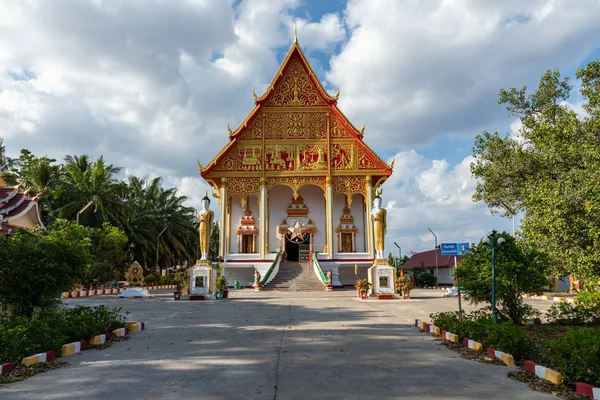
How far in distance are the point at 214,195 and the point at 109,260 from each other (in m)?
7.80

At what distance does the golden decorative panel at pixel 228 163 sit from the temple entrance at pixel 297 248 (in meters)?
5.92

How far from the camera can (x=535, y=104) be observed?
1817 centimetres

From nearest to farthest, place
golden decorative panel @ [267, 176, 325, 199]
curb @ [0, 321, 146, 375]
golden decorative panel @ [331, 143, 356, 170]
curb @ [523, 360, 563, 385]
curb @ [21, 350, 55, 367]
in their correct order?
curb @ [523, 360, 563, 385]
curb @ [0, 321, 146, 375]
curb @ [21, 350, 55, 367]
golden decorative panel @ [267, 176, 325, 199]
golden decorative panel @ [331, 143, 356, 170]

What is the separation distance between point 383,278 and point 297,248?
445 inches

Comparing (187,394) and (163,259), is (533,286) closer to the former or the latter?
(187,394)

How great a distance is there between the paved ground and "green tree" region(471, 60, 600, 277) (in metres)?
5.82

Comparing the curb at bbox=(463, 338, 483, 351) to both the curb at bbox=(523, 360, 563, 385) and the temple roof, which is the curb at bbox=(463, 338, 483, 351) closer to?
the curb at bbox=(523, 360, 563, 385)

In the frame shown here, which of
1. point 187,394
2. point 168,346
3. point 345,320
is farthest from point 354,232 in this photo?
point 187,394

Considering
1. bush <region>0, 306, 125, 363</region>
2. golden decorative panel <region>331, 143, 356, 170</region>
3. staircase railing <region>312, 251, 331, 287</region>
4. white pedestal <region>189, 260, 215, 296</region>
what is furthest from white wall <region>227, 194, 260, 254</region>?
bush <region>0, 306, 125, 363</region>

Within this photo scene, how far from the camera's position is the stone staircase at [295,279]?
23484 millimetres

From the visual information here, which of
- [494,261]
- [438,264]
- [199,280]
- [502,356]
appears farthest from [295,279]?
[438,264]

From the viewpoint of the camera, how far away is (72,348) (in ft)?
21.5

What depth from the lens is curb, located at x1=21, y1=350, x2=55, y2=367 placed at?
5562 mm

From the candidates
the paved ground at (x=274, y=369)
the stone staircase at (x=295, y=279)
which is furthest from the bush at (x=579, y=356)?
the stone staircase at (x=295, y=279)
